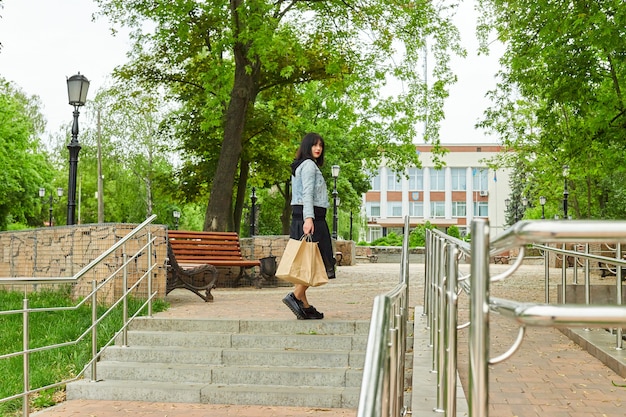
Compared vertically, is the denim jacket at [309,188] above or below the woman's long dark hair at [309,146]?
below

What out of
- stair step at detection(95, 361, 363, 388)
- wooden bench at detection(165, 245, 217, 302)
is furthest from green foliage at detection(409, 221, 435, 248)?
stair step at detection(95, 361, 363, 388)

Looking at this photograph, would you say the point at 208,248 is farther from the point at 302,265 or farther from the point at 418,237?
the point at 418,237

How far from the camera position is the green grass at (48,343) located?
25.3 feet

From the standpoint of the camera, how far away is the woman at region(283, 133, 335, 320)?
856 cm

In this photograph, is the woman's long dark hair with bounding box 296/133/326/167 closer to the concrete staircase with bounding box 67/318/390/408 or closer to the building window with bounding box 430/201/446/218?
the concrete staircase with bounding box 67/318/390/408

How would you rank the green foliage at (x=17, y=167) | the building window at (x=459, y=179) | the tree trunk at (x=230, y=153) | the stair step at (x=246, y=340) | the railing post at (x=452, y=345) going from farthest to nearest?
the building window at (x=459, y=179) < the green foliage at (x=17, y=167) < the tree trunk at (x=230, y=153) < the stair step at (x=246, y=340) < the railing post at (x=452, y=345)

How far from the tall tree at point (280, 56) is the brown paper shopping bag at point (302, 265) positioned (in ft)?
32.6

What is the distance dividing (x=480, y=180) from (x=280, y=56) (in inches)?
2720

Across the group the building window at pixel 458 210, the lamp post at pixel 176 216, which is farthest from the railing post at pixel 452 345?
the building window at pixel 458 210

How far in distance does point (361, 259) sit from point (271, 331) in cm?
3448

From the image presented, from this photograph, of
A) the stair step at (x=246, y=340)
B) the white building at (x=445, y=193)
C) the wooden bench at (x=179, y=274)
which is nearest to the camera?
the stair step at (x=246, y=340)

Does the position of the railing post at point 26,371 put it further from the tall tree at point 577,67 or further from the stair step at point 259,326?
the tall tree at point 577,67

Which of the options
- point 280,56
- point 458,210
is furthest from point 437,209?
point 280,56

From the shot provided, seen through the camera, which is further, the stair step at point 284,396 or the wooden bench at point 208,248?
the wooden bench at point 208,248
